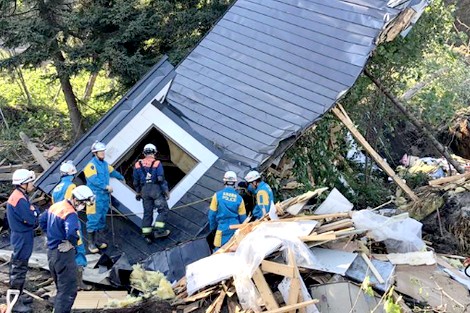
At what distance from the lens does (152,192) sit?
28.1ft

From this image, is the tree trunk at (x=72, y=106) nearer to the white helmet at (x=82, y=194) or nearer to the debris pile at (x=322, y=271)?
the white helmet at (x=82, y=194)

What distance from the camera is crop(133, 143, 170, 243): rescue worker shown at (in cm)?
858

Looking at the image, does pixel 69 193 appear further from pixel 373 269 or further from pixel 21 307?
pixel 373 269

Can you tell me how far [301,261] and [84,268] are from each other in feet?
10.8

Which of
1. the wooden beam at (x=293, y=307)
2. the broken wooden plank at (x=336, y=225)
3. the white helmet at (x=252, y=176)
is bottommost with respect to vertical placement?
→ the wooden beam at (x=293, y=307)

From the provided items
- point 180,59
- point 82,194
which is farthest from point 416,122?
point 82,194

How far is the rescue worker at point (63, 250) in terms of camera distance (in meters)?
6.99

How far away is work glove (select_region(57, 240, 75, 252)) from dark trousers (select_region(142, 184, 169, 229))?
1773mm

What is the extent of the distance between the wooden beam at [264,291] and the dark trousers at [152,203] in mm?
2307

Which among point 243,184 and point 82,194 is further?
point 243,184

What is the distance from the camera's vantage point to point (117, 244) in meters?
8.85

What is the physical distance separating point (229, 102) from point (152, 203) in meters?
2.62

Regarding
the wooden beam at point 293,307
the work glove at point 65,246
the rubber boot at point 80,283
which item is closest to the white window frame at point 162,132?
the rubber boot at point 80,283

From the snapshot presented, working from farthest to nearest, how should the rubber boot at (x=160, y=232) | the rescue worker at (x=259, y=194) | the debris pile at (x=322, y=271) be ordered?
the rubber boot at (x=160, y=232) < the rescue worker at (x=259, y=194) < the debris pile at (x=322, y=271)
